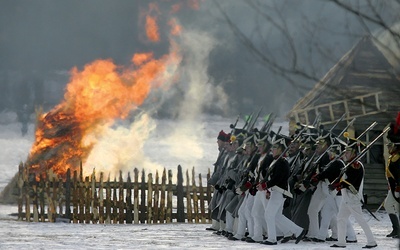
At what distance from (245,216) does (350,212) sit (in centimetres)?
211

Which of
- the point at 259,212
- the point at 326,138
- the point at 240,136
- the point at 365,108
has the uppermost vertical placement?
the point at 365,108

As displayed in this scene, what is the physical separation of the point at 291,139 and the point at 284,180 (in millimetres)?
780

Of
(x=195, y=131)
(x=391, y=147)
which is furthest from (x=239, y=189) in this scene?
(x=195, y=131)

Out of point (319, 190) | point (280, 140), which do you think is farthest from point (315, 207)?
point (280, 140)

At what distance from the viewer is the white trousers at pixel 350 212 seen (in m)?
14.5

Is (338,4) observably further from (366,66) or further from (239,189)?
(366,66)

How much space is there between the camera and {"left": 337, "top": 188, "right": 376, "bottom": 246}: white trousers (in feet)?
47.7

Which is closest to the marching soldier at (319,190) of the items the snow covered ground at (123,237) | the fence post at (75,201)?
the snow covered ground at (123,237)

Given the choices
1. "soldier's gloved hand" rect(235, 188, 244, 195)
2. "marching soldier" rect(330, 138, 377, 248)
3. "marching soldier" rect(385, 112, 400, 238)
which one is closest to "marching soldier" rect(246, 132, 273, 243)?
"soldier's gloved hand" rect(235, 188, 244, 195)

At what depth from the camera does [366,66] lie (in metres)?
27.9

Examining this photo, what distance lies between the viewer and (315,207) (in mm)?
15930

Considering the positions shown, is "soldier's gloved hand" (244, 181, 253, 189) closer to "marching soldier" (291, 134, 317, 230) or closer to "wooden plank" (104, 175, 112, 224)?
"marching soldier" (291, 134, 317, 230)

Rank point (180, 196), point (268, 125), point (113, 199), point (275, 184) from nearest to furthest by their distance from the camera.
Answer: point (275, 184)
point (268, 125)
point (113, 199)
point (180, 196)

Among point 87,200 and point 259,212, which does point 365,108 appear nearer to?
point 87,200
